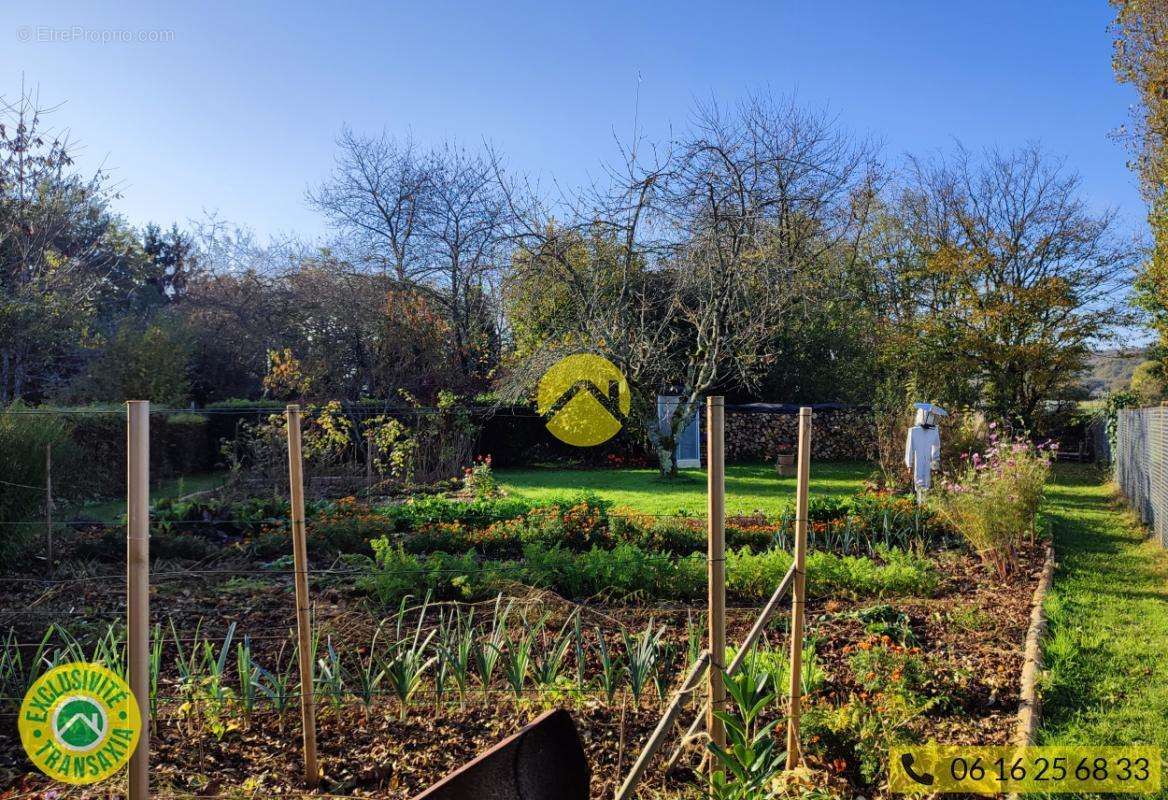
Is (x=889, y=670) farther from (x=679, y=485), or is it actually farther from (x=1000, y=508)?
(x=679, y=485)

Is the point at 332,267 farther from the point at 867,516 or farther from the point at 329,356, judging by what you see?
the point at 867,516

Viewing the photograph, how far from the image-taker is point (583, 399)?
14.7 metres

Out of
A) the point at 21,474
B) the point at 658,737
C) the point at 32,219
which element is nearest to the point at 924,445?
the point at 658,737

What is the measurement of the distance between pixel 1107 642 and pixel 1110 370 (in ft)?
108

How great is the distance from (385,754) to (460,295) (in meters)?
17.9

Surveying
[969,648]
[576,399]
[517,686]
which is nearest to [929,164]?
[576,399]

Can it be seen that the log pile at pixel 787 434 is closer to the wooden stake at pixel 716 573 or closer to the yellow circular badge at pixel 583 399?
the yellow circular badge at pixel 583 399

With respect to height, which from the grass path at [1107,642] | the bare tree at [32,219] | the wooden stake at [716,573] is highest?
the bare tree at [32,219]

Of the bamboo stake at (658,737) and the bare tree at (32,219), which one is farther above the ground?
the bare tree at (32,219)

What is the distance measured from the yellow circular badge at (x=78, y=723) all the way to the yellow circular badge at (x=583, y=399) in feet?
35.3

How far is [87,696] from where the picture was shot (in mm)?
2189

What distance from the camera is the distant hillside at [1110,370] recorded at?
688 inches

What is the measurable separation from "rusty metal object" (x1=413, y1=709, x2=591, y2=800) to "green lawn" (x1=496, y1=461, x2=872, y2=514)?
651 cm

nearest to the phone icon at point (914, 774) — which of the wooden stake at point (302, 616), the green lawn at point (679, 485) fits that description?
the wooden stake at point (302, 616)
